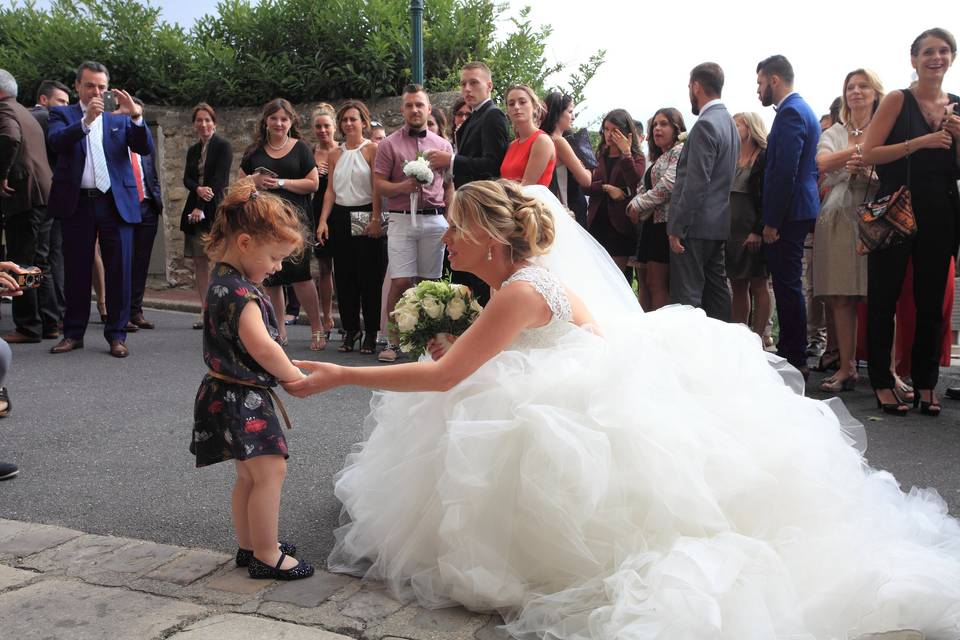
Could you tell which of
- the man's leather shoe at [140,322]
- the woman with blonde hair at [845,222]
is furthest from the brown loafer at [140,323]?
the woman with blonde hair at [845,222]

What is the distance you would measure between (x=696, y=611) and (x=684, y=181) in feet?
14.3

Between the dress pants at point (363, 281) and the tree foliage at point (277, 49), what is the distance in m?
4.12

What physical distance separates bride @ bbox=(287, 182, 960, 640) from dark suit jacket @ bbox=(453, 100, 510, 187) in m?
3.54

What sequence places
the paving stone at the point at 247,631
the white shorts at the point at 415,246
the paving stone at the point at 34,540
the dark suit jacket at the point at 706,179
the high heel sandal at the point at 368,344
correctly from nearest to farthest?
the paving stone at the point at 247,631 → the paving stone at the point at 34,540 → the dark suit jacket at the point at 706,179 → the white shorts at the point at 415,246 → the high heel sandal at the point at 368,344

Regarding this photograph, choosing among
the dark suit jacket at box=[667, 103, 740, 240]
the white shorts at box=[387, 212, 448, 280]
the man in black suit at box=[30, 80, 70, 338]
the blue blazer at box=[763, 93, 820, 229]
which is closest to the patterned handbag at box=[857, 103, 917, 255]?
the blue blazer at box=[763, 93, 820, 229]

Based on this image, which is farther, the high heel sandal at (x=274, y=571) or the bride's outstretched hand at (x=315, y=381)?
the high heel sandal at (x=274, y=571)

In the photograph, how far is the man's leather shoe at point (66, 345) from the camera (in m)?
7.66

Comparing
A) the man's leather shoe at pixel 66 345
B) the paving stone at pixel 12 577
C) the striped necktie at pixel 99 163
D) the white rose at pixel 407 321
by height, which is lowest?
the man's leather shoe at pixel 66 345

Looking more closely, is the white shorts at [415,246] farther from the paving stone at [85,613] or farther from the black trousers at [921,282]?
the paving stone at [85,613]

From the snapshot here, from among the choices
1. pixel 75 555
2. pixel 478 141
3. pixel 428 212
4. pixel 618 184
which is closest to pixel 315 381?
pixel 75 555

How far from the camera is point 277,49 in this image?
40.0ft

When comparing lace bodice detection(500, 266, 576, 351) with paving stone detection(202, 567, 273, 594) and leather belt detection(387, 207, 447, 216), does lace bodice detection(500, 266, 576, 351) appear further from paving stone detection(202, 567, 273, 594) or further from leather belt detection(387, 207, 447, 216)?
leather belt detection(387, 207, 447, 216)

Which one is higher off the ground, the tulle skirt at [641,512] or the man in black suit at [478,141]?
the man in black suit at [478,141]

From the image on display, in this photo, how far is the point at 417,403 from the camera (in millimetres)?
3275
